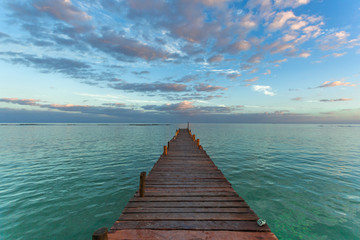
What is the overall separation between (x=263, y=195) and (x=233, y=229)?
22.7 feet

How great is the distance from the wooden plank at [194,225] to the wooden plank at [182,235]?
0.41 ft

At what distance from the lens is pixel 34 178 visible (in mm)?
12500

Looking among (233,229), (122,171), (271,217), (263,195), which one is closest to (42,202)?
(122,171)

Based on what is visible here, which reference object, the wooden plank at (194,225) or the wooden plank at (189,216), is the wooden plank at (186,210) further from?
the wooden plank at (194,225)

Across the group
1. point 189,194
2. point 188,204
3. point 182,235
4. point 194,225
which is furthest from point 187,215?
point 189,194

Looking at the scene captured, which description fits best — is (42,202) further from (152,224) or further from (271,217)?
(271,217)

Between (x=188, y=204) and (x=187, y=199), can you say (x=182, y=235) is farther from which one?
(x=187, y=199)

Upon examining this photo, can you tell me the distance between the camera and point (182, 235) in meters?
4.25

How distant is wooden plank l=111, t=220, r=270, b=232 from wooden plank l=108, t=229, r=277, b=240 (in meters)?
0.12

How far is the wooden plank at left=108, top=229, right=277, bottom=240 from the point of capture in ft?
13.6

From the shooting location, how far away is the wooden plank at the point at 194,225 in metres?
4.48

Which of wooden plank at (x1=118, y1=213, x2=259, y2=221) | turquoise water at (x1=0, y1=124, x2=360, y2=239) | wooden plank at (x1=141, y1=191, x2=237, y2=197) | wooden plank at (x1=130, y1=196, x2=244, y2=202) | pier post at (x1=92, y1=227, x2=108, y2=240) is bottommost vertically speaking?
turquoise water at (x1=0, y1=124, x2=360, y2=239)

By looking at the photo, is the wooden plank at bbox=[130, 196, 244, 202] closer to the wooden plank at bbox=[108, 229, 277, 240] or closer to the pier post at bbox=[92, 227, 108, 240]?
the wooden plank at bbox=[108, 229, 277, 240]

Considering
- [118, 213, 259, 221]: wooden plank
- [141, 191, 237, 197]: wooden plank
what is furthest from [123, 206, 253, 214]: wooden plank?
[141, 191, 237, 197]: wooden plank
